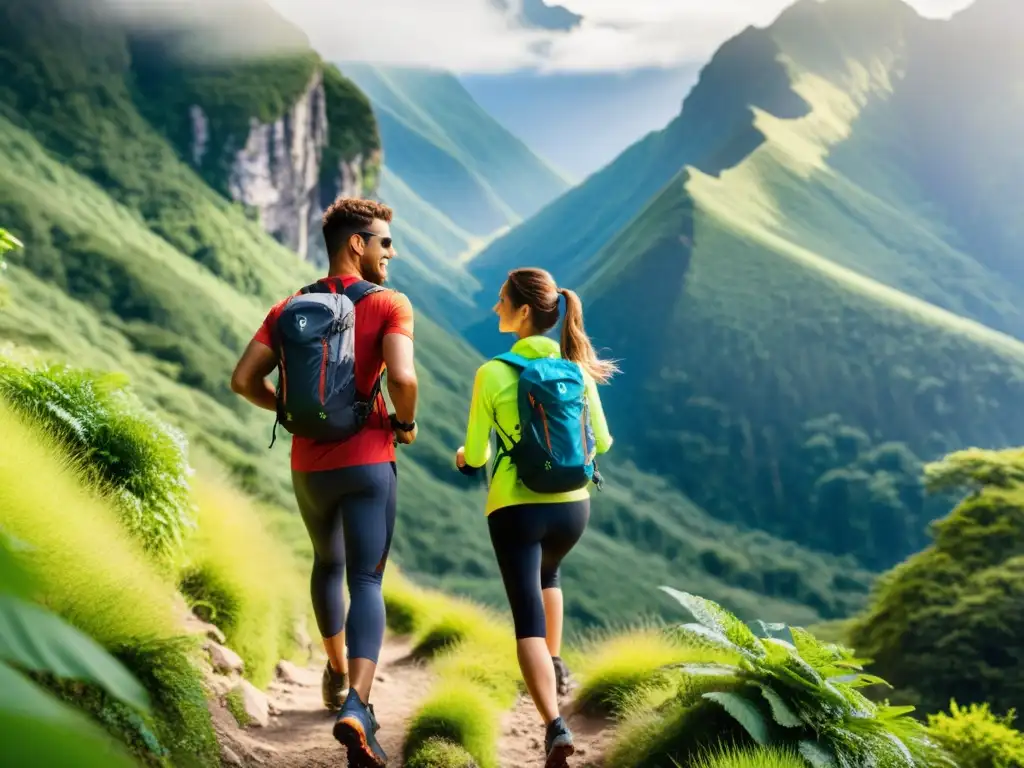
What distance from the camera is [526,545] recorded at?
20.6 feet

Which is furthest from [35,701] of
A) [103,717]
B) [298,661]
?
[298,661]

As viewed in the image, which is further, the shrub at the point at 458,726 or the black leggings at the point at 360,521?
the shrub at the point at 458,726

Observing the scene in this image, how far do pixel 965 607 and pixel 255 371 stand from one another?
2783 centimetres

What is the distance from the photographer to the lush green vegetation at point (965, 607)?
28.4 metres

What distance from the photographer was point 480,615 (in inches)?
457

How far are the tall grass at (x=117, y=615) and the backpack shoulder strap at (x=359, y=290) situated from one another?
83.2 inches

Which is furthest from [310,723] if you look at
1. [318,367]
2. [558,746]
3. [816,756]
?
[816,756]

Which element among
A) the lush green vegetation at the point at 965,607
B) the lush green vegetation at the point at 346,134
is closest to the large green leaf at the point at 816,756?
the lush green vegetation at the point at 965,607

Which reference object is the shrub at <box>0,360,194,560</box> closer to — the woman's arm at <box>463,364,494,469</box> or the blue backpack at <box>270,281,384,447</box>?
the blue backpack at <box>270,281,384,447</box>

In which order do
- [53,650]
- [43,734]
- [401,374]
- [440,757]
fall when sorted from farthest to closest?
[440,757], [401,374], [53,650], [43,734]

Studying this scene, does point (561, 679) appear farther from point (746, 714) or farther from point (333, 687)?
point (746, 714)

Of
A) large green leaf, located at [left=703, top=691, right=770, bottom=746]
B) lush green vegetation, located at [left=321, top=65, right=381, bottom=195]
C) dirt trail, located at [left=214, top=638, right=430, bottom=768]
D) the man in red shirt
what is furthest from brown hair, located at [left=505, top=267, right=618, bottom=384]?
lush green vegetation, located at [left=321, top=65, right=381, bottom=195]

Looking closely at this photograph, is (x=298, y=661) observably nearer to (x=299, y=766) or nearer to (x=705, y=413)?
(x=299, y=766)

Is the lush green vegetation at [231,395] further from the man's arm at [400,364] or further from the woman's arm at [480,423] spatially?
the man's arm at [400,364]
